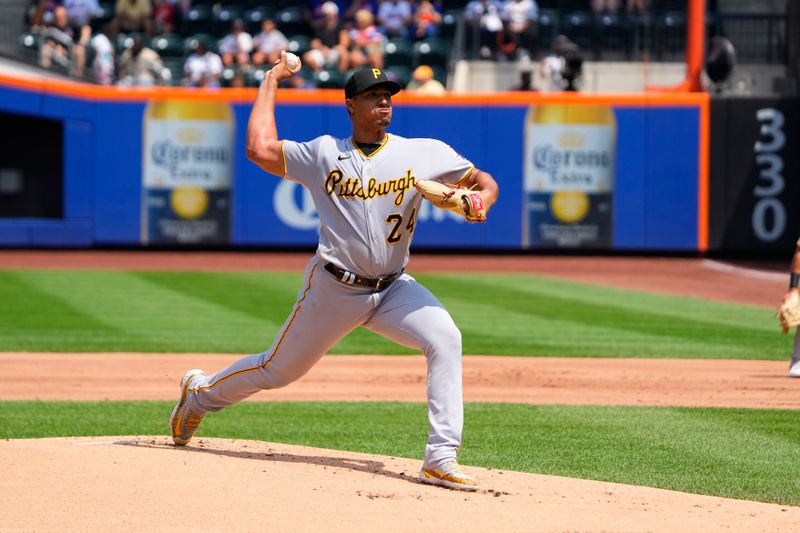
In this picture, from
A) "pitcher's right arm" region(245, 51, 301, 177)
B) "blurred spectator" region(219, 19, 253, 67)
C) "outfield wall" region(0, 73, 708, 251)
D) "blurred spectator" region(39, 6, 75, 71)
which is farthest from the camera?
"blurred spectator" region(219, 19, 253, 67)

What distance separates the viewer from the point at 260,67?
25.5 metres

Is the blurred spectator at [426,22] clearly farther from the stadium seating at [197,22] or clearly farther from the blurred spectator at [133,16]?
the blurred spectator at [133,16]

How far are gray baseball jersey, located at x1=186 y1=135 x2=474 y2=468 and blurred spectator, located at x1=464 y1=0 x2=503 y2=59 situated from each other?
62.7 ft

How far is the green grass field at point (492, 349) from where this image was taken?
7648 mm

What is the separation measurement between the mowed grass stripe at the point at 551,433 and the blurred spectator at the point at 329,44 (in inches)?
639

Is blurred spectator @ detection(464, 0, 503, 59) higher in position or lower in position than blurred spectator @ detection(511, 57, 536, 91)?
higher

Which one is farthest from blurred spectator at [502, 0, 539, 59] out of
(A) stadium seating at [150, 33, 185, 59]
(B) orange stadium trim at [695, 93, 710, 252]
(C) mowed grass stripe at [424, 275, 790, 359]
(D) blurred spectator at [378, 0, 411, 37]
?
(A) stadium seating at [150, 33, 185, 59]

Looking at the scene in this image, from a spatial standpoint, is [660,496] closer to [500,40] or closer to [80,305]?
[80,305]

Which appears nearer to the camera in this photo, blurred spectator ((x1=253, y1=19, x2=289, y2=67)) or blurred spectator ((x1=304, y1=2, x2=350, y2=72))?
blurred spectator ((x1=304, y1=2, x2=350, y2=72))

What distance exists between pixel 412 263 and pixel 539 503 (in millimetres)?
17908

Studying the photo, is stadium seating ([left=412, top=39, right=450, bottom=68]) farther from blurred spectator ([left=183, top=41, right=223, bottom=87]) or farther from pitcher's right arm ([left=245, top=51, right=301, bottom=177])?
pitcher's right arm ([left=245, top=51, right=301, bottom=177])

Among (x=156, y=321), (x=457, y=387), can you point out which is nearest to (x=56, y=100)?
(x=156, y=321)

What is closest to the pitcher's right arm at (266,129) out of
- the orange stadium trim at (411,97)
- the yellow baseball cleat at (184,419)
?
the yellow baseball cleat at (184,419)

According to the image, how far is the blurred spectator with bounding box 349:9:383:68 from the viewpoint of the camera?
25.1 metres
